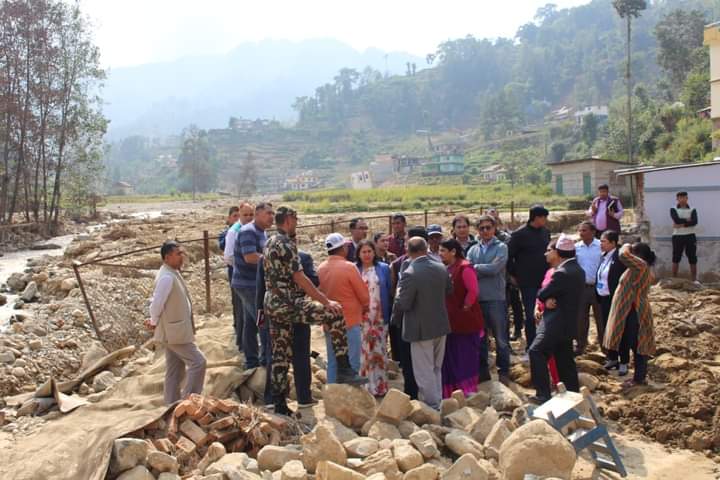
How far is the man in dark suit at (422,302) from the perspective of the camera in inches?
195

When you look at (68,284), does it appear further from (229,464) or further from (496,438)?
(496,438)

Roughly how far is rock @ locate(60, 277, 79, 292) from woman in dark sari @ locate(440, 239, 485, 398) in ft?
25.2

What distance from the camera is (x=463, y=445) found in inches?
169

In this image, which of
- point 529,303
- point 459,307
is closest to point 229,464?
point 459,307

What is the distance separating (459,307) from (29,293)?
9019mm

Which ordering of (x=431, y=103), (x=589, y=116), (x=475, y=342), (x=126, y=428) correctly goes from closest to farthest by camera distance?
1. (x=126, y=428)
2. (x=475, y=342)
3. (x=589, y=116)
4. (x=431, y=103)

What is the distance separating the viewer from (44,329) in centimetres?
857

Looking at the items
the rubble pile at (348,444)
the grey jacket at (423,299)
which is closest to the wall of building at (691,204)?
the rubble pile at (348,444)

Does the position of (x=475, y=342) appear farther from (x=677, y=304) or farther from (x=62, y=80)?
(x=62, y=80)

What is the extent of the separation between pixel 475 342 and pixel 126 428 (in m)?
3.03

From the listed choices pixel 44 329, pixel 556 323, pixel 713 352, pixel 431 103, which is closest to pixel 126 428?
pixel 556 323

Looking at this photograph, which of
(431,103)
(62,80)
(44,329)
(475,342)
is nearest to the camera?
(475,342)

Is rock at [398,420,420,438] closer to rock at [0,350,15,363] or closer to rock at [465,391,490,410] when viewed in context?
rock at [465,391,490,410]

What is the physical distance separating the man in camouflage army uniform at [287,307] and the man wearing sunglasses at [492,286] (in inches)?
66.4
